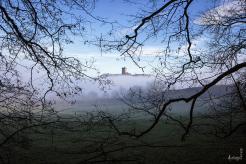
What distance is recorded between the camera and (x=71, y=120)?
23.9 ft

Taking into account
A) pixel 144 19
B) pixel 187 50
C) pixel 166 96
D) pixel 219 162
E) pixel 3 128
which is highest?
pixel 144 19

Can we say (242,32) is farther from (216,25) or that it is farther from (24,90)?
(24,90)

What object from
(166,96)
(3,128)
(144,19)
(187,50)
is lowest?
(3,128)

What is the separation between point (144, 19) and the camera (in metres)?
6.81

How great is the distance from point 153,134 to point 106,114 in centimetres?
599

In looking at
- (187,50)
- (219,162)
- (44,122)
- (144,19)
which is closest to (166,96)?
(187,50)

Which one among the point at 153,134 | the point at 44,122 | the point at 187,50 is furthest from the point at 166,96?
the point at 153,134

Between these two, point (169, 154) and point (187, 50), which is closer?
point (187, 50)

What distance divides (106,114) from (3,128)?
2.24 meters

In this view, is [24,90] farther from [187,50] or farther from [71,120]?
[187,50]

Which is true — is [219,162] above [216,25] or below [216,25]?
below

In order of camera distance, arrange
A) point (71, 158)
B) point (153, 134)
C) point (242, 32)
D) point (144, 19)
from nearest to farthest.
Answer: point (144, 19)
point (242, 32)
point (71, 158)
point (153, 134)

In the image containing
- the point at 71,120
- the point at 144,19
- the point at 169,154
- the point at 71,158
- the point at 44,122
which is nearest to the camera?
the point at 44,122

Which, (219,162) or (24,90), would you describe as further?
(219,162)
